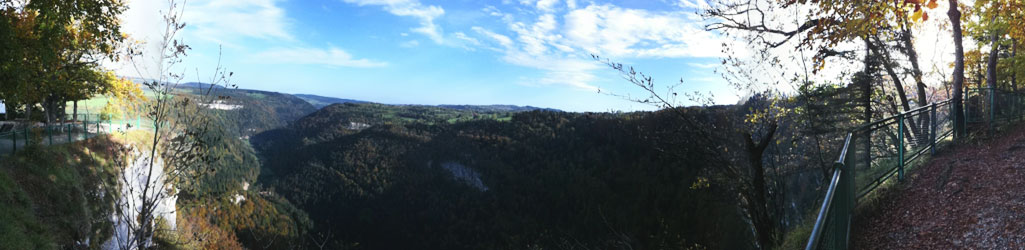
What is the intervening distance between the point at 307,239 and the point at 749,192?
8648cm

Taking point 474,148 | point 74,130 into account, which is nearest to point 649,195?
point 474,148

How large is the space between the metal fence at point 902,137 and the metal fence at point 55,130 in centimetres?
2233

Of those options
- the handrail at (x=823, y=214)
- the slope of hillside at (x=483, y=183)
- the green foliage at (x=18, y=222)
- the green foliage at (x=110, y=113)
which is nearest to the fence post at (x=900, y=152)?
the handrail at (x=823, y=214)

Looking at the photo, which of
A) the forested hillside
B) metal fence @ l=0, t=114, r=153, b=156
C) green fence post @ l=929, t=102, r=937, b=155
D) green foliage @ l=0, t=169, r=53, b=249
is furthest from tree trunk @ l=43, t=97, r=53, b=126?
the forested hillside

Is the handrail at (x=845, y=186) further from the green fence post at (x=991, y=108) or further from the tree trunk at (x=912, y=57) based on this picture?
the tree trunk at (x=912, y=57)

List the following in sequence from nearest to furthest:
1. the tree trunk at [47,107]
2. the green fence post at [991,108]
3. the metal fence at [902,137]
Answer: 1. the metal fence at [902,137]
2. the green fence post at [991,108]
3. the tree trunk at [47,107]

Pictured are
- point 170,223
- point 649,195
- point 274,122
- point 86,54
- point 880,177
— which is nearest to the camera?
point 880,177

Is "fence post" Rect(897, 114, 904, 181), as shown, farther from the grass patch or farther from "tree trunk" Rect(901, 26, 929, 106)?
the grass patch

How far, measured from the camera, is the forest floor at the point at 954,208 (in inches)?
164

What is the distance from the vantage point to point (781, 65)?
982 cm

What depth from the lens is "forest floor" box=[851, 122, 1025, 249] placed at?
4164 mm

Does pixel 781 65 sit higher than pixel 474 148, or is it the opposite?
pixel 781 65

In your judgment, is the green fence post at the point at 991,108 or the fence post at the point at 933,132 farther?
the green fence post at the point at 991,108

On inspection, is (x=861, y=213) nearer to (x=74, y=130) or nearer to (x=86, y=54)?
(x=86, y=54)
